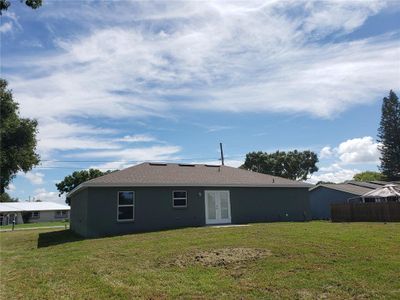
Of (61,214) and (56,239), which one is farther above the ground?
(61,214)

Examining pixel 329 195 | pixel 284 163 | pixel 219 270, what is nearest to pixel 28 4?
pixel 219 270

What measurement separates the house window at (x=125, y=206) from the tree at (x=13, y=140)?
10.5m

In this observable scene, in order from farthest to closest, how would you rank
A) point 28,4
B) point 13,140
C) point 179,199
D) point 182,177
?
1. point 13,140
2. point 182,177
3. point 179,199
4. point 28,4

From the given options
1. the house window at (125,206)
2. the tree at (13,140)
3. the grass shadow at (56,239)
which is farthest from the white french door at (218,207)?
the tree at (13,140)

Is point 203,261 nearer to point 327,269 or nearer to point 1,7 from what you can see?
point 327,269

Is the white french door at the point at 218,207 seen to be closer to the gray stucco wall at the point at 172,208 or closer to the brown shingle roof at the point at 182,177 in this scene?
the gray stucco wall at the point at 172,208

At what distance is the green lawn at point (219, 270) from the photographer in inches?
305

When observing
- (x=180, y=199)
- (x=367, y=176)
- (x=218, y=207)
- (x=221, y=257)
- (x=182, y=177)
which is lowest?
(x=221, y=257)

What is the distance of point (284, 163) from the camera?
2493 inches

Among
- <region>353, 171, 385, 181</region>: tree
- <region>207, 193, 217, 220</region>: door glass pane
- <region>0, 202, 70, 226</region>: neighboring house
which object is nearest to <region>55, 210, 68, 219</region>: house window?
<region>0, 202, 70, 226</region>: neighboring house

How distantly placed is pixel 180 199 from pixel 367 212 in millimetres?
12658

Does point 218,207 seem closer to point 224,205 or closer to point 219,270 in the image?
point 224,205

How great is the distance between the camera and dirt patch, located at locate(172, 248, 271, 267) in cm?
1010

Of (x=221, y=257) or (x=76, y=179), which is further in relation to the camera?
(x=76, y=179)
